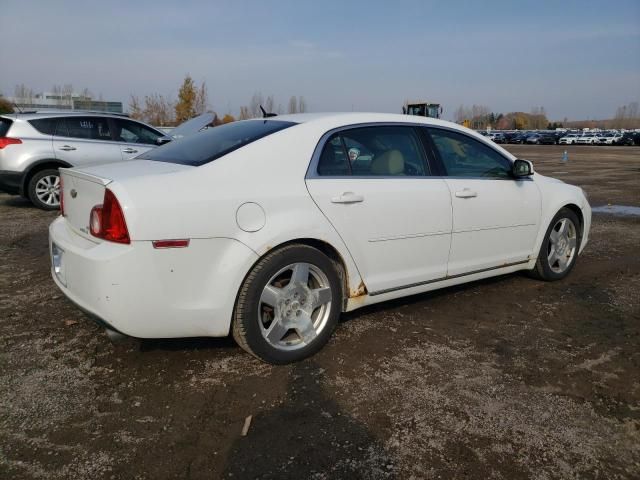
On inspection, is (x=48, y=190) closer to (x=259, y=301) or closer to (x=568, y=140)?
(x=259, y=301)

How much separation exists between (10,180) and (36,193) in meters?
0.42

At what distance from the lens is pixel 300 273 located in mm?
3244

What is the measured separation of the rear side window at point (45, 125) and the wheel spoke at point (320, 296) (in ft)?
23.8

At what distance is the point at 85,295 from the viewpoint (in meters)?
2.92

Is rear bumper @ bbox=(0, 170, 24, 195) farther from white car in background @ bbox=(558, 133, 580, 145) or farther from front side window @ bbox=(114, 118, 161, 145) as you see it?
white car in background @ bbox=(558, 133, 580, 145)

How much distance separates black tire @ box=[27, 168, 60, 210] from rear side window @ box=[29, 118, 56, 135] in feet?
2.05

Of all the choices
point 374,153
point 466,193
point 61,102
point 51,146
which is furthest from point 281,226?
point 61,102

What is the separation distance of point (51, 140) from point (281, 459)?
8034 mm

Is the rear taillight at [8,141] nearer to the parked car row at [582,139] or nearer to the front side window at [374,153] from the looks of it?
the front side window at [374,153]

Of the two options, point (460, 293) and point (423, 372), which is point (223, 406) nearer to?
point (423, 372)

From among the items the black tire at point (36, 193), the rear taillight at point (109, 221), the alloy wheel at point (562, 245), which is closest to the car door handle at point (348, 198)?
the rear taillight at point (109, 221)

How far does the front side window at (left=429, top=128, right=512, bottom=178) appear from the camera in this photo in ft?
13.5

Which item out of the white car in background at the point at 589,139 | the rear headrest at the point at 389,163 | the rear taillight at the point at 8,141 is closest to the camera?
the rear headrest at the point at 389,163

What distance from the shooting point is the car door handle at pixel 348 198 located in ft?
11.0
